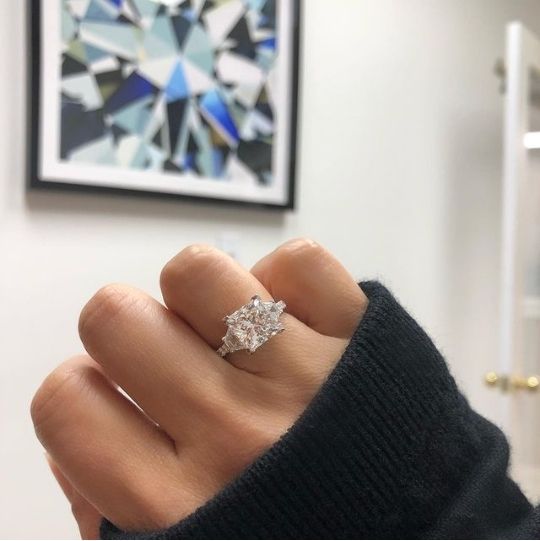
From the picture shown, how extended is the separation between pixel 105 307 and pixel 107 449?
0.09m

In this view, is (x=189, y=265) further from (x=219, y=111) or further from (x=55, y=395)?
(x=219, y=111)

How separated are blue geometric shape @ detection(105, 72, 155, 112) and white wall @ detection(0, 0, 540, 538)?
0.15 m

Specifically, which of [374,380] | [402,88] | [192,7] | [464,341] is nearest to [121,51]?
[192,7]

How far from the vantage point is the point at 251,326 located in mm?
447

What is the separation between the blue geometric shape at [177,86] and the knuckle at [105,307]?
0.87m

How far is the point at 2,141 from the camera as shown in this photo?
1074 millimetres

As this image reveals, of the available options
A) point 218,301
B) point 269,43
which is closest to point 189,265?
point 218,301

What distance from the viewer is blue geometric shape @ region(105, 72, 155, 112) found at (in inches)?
46.5

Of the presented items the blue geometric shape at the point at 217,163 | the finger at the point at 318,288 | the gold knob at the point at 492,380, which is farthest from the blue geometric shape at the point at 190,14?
the gold knob at the point at 492,380

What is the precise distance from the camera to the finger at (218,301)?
0.46 metres

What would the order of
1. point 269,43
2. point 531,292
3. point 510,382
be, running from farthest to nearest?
1. point 531,292
2. point 510,382
3. point 269,43

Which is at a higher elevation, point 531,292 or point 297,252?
point 297,252

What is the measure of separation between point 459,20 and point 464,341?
0.91m

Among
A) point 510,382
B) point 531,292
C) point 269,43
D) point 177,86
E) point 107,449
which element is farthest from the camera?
point 531,292
